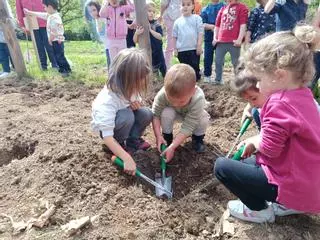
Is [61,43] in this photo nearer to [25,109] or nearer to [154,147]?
[25,109]

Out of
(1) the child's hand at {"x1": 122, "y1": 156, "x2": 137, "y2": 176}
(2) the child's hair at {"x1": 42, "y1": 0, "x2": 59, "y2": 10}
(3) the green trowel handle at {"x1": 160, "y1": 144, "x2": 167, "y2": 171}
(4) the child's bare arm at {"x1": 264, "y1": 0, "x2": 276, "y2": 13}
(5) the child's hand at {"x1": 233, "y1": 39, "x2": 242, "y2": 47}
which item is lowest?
(3) the green trowel handle at {"x1": 160, "y1": 144, "x2": 167, "y2": 171}

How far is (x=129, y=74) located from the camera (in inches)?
102

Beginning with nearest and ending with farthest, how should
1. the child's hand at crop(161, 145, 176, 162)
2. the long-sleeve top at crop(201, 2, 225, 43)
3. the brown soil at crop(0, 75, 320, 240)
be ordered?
the brown soil at crop(0, 75, 320, 240), the child's hand at crop(161, 145, 176, 162), the long-sleeve top at crop(201, 2, 225, 43)

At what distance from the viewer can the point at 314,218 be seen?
2.35 metres

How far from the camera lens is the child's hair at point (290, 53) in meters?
1.85

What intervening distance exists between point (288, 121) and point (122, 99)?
1.32 m

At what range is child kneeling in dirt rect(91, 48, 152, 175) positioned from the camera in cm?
258

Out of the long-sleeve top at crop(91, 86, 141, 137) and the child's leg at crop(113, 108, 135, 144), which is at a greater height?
the long-sleeve top at crop(91, 86, 141, 137)

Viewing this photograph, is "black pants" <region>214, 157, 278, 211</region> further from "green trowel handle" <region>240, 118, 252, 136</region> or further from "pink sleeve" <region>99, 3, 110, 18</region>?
"pink sleeve" <region>99, 3, 110, 18</region>

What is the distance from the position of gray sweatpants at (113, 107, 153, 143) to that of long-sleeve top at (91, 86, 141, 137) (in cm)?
7

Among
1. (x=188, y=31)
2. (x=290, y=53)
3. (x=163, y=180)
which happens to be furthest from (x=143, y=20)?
(x=290, y=53)

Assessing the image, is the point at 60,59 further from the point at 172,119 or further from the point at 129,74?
the point at 129,74

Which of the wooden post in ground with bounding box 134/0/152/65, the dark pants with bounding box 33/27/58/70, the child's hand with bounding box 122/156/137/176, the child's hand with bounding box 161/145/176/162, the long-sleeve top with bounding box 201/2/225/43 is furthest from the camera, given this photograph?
the dark pants with bounding box 33/27/58/70

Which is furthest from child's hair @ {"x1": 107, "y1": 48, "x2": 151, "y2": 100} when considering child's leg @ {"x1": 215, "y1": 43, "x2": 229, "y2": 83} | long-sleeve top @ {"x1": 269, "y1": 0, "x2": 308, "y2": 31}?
child's leg @ {"x1": 215, "y1": 43, "x2": 229, "y2": 83}
